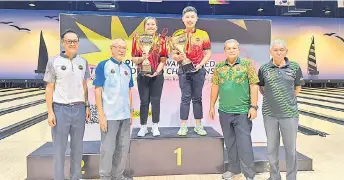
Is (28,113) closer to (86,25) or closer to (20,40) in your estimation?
(86,25)

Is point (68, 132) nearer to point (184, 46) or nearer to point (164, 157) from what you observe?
point (164, 157)

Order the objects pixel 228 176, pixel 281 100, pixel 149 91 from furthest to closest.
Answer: pixel 149 91
pixel 228 176
pixel 281 100

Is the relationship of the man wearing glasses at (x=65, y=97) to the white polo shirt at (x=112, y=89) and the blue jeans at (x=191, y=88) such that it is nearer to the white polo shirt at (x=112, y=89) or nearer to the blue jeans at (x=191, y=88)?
the white polo shirt at (x=112, y=89)

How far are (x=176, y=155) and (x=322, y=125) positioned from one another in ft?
13.9

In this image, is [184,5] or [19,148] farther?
[184,5]

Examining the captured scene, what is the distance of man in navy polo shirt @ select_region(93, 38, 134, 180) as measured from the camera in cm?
265

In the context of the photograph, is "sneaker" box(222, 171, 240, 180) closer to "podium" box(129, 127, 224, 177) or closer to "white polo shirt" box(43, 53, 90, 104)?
"podium" box(129, 127, 224, 177)

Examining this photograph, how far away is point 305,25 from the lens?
1463cm

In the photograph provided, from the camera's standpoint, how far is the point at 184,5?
11.4 m

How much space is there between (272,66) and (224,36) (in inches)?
63.9

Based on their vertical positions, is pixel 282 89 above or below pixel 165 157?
above

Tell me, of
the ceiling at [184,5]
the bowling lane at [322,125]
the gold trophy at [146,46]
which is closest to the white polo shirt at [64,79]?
the gold trophy at [146,46]

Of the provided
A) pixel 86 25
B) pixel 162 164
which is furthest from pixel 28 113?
pixel 162 164

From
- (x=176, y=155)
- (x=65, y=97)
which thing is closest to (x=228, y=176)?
(x=176, y=155)
